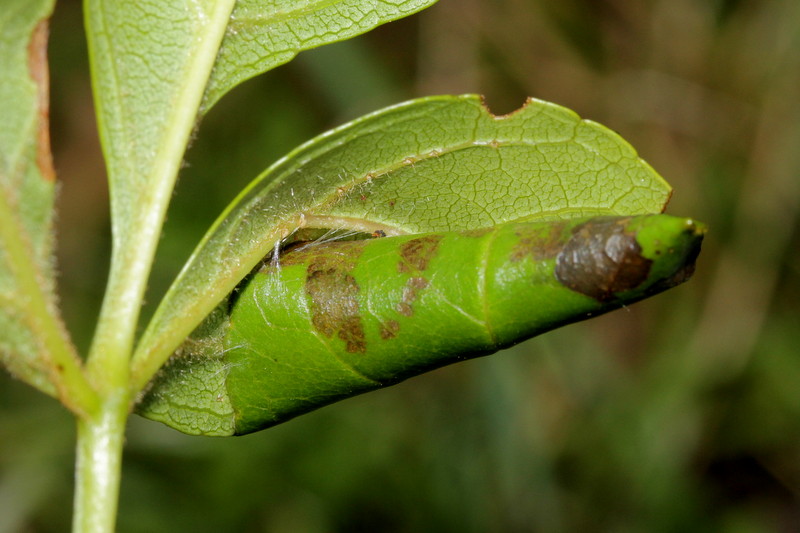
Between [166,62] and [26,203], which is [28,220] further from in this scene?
[166,62]

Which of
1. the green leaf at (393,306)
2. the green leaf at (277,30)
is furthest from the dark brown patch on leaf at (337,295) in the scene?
the green leaf at (277,30)

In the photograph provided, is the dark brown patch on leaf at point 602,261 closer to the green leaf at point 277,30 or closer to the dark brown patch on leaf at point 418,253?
the dark brown patch on leaf at point 418,253

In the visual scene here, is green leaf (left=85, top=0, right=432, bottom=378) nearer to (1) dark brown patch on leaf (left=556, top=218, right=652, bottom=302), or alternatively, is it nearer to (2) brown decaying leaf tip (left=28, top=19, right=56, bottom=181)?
(2) brown decaying leaf tip (left=28, top=19, right=56, bottom=181)

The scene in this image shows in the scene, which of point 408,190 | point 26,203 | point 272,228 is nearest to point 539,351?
point 408,190

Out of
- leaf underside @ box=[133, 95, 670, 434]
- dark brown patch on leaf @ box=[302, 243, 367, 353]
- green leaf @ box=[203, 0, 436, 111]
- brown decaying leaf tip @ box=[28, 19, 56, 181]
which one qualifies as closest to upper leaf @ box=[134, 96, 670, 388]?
leaf underside @ box=[133, 95, 670, 434]

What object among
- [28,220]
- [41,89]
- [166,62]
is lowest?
[28,220]

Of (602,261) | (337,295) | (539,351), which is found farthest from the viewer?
(539,351)

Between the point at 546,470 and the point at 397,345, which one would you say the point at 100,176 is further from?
the point at 397,345

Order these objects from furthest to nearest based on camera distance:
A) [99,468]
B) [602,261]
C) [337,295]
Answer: [337,295] < [99,468] < [602,261]
